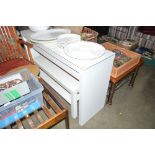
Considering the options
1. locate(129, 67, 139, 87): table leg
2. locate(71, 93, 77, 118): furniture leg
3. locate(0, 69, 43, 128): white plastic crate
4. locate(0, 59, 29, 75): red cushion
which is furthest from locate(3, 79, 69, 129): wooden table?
locate(129, 67, 139, 87): table leg

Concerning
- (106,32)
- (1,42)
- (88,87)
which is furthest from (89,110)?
(106,32)

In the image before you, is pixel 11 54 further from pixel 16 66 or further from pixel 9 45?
pixel 16 66

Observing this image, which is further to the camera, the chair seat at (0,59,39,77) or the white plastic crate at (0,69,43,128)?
the chair seat at (0,59,39,77)

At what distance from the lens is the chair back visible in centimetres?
163

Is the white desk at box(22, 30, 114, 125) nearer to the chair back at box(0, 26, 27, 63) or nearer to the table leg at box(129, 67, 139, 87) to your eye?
the chair back at box(0, 26, 27, 63)

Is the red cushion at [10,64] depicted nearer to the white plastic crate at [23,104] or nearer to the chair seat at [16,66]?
the chair seat at [16,66]

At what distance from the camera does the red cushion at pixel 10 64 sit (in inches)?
62.0

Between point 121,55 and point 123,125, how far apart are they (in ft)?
2.98

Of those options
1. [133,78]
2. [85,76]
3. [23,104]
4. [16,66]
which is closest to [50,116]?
[23,104]

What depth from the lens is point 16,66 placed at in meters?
1.63

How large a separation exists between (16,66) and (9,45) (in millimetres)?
283

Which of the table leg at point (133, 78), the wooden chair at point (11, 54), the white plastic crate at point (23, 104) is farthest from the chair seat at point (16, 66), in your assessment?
the table leg at point (133, 78)

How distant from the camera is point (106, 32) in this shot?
3479 mm

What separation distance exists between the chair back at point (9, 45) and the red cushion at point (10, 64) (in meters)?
0.08
